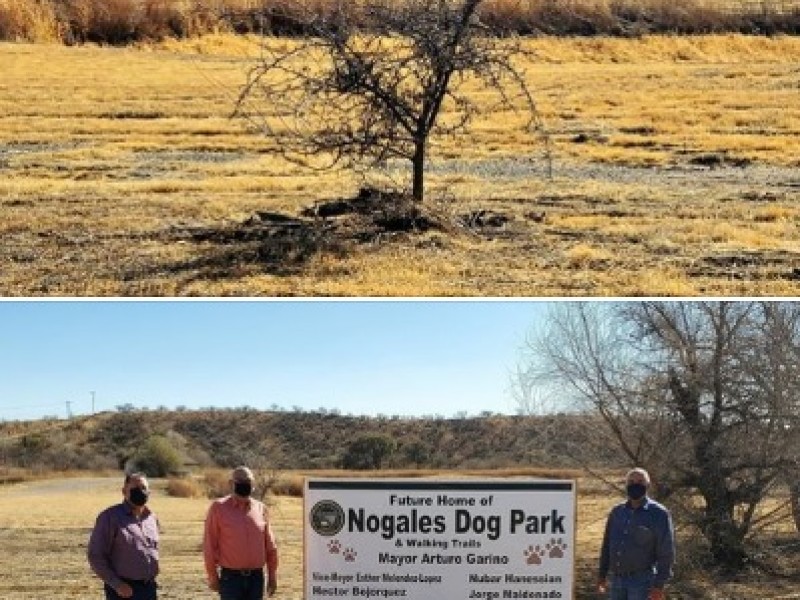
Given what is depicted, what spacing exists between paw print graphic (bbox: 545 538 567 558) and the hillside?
6869 millimetres

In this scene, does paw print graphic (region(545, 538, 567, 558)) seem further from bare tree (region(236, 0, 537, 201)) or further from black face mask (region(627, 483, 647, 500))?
bare tree (region(236, 0, 537, 201))

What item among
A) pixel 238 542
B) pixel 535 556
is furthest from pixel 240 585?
pixel 535 556

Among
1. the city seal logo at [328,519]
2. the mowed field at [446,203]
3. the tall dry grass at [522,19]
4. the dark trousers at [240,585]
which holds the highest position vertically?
the tall dry grass at [522,19]

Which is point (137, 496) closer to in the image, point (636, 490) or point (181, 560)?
point (636, 490)

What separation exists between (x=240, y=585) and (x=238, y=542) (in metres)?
0.31

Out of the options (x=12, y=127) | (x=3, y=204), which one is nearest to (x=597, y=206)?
(x=3, y=204)

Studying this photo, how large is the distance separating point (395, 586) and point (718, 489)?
6.93 m

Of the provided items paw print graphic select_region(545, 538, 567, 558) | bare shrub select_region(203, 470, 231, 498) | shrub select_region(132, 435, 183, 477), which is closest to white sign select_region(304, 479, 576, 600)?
paw print graphic select_region(545, 538, 567, 558)

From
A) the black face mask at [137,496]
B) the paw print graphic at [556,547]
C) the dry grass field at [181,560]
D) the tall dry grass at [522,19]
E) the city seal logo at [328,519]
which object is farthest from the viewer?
the tall dry grass at [522,19]

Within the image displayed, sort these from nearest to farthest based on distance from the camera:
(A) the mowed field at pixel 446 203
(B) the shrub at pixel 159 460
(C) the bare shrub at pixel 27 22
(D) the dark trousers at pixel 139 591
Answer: (D) the dark trousers at pixel 139 591 < (A) the mowed field at pixel 446 203 < (B) the shrub at pixel 159 460 < (C) the bare shrub at pixel 27 22

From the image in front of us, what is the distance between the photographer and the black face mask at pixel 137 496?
10.3m

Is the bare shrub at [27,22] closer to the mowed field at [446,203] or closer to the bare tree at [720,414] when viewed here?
the mowed field at [446,203]

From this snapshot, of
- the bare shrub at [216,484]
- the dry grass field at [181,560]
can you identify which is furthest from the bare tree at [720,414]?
the bare shrub at [216,484]

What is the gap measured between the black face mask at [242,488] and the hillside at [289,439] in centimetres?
810
